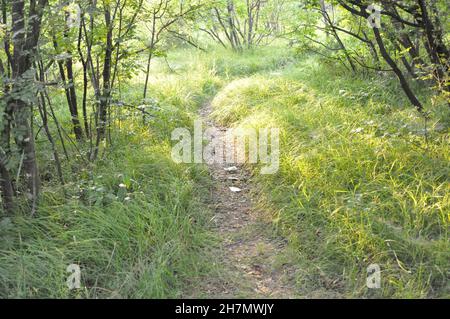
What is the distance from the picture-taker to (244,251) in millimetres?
3209

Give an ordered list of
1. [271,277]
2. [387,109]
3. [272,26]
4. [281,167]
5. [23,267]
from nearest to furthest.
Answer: [23,267] → [271,277] → [281,167] → [387,109] → [272,26]

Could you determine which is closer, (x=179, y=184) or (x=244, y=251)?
(x=244, y=251)

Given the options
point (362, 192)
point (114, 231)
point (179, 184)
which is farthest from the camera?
point (179, 184)

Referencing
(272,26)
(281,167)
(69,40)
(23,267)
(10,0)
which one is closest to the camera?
(23,267)

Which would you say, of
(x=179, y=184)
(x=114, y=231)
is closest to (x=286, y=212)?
(x=179, y=184)

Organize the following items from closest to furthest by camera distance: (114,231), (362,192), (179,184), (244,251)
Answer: (114,231) < (244,251) < (362,192) < (179,184)

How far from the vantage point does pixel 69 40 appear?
3.63 meters

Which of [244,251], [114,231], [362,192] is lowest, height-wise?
[244,251]

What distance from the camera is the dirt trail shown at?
280cm

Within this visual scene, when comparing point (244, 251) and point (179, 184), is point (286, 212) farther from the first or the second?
point (179, 184)
